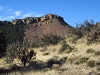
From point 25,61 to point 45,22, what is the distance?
4178 inches

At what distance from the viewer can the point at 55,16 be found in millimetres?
132125

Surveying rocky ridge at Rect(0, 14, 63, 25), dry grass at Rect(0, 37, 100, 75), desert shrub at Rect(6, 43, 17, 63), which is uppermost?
rocky ridge at Rect(0, 14, 63, 25)

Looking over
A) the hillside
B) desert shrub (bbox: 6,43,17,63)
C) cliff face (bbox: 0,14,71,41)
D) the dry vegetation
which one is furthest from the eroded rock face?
desert shrub (bbox: 6,43,17,63)

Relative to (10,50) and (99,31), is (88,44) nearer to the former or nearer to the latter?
(99,31)

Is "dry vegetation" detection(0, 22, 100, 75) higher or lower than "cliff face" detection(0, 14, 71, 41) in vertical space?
lower

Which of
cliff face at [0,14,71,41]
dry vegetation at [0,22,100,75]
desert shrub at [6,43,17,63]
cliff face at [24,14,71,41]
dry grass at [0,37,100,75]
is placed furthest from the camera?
cliff face at [0,14,71,41]

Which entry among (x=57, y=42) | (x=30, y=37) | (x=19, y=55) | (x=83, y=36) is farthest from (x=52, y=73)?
(x=30, y=37)

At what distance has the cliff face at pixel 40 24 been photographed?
11281cm

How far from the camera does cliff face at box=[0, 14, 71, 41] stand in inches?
A: 4441

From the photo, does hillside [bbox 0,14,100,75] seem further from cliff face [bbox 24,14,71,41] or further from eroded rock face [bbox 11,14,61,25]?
eroded rock face [bbox 11,14,61,25]

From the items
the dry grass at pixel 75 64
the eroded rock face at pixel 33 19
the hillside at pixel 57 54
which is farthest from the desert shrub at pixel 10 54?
the eroded rock face at pixel 33 19

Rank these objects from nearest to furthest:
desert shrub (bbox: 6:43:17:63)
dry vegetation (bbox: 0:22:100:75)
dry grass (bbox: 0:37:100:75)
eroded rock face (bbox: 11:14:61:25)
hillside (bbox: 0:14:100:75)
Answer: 1. dry grass (bbox: 0:37:100:75)
2. dry vegetation (bbox: 0:22:100:75)
3. hillside (bbox: 0:14:100:75)
4. desert shrub (bbox: 6:43:17:63)
5. eroded rock face (bbox: 11:14:61:25)

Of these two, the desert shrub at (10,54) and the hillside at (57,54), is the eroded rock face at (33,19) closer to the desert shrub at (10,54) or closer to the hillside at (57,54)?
the hillside at (57,54)

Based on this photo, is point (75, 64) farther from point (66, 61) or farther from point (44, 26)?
point (44, 26)
